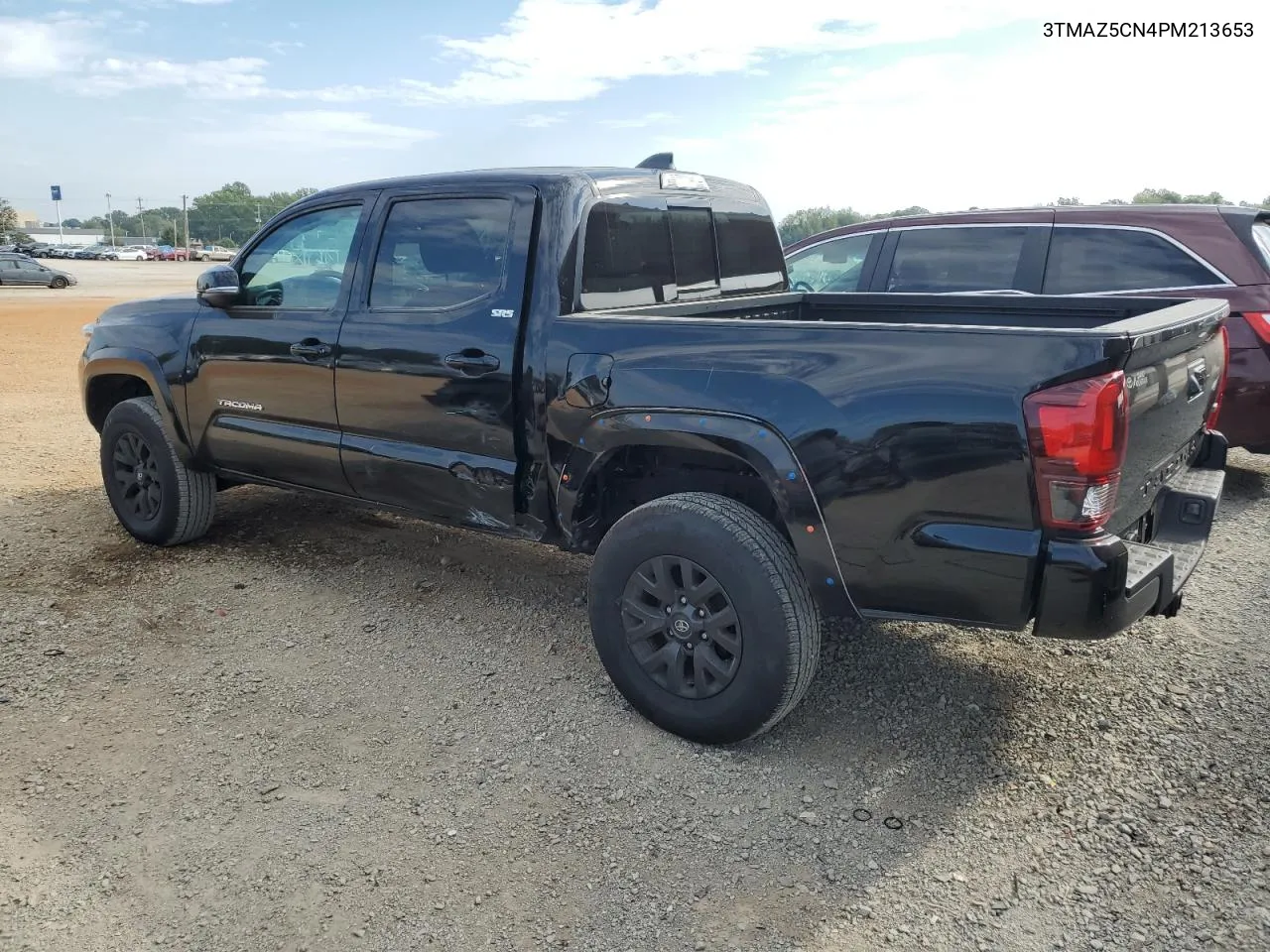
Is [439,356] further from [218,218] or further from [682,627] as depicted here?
[218,218]

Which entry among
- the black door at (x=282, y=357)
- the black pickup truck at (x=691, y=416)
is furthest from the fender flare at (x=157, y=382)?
the black door at (x=282, y=357)

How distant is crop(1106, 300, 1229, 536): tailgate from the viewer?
2695 millimetres

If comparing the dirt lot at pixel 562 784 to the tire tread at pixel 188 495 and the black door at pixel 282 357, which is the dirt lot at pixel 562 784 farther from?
the black door at pixel 282 357

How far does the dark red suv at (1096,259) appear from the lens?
5465 mm

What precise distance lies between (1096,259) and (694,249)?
9.92 ft

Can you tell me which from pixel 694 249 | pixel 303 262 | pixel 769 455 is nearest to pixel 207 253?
pixel 303 262

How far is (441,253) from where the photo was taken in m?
4.02

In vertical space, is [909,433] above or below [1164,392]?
below

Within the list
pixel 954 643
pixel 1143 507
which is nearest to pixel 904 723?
pixel 954 643

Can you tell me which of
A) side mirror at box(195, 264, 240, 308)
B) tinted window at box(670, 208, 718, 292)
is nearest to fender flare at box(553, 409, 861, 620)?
tinted window at box(670, 208, 718, 292)

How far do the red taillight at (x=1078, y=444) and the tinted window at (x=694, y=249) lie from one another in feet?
6.74

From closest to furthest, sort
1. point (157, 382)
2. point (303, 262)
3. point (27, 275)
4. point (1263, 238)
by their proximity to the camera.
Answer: point (303, 262) < point (157, 382) < point (1263, 238) < point (27, 275)

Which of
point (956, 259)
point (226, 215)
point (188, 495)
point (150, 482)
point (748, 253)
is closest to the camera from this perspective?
point (748, 253)

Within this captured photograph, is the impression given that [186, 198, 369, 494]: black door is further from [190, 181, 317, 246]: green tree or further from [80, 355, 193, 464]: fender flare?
[190, 181, 317, 246]: green tree
